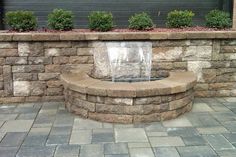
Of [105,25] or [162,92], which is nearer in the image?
[162,92]

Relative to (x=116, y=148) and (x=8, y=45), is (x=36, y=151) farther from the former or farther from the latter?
(x=8, y=45)

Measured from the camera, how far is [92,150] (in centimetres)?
389

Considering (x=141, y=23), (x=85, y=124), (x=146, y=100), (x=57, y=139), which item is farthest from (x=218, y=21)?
(x=57, y=139)

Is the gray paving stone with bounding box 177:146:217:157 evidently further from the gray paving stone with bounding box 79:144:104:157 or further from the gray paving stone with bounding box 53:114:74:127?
the gray paving stone with bounding box 53:114:74:127

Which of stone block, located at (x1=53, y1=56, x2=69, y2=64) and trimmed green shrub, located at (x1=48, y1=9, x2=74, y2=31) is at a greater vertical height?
trimmed green shrub, located at (x1=48, y1=9, x2=74, y2=31)

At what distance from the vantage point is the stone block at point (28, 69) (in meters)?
5.74

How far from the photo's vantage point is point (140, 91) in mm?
4656

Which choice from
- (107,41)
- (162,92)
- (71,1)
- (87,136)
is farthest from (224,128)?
(71,1)

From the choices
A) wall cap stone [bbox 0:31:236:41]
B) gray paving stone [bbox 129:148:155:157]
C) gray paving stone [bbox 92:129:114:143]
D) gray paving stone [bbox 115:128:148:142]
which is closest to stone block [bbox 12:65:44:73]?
wall cap stone [bbox 0:31:236:41]

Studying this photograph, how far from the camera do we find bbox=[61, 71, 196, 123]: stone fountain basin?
15.4 ft

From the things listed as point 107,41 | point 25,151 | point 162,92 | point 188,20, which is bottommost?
point 25,151

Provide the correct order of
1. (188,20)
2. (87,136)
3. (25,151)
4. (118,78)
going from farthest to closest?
(188,20), (118,78), (87,136), (25,151)

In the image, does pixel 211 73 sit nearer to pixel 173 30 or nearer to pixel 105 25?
pixel 173 30

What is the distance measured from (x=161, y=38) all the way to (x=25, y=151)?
3.01 metres
